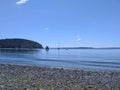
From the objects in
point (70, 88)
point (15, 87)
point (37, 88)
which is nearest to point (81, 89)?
point (70, 88)

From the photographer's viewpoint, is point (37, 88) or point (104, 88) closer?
point (37, 88)

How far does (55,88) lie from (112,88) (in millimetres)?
4671

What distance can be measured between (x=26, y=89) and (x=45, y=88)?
160cm

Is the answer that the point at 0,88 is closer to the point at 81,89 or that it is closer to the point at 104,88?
the point at 81,89

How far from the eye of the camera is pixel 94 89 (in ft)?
62.2

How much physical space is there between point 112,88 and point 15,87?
7.54m

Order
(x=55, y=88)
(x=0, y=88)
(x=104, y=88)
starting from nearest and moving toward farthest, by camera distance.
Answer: (x=0, y=88), (x=55, y=88), (x=104, y=88)

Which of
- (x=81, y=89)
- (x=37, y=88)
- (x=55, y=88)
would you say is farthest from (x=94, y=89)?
(x=37, y=88)

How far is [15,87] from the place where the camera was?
1767 cm

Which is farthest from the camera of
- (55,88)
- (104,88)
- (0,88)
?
(104,88)

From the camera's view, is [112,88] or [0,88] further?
[112,88]

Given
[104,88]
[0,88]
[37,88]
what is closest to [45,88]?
[37,88]

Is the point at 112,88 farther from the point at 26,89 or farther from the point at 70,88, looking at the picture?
the point at 26,89

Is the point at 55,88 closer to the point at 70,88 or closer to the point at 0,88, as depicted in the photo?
the point at 70,88
